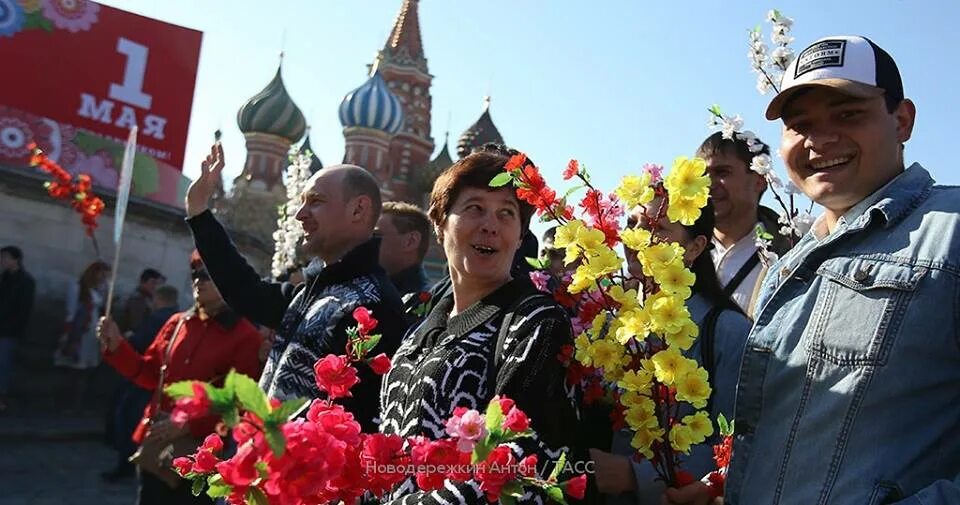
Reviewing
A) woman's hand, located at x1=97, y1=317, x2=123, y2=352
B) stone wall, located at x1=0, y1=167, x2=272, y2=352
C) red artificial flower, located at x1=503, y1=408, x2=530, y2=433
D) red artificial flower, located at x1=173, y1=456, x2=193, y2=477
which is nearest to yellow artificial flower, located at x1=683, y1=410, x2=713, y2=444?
red artificial flower, located at x1=503, y1=408, x2=530, y2=433

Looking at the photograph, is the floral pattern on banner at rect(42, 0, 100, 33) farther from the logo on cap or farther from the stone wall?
the logo on cap

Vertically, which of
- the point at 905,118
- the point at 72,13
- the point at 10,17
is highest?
the point at 72,13

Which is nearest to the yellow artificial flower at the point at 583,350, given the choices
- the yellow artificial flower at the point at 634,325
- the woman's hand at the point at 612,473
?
the yellow artificial flower at the point at 634,325

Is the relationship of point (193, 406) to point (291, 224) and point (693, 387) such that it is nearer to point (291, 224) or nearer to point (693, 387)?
point (693, 387)

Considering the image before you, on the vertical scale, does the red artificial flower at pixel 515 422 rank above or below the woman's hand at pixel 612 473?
above

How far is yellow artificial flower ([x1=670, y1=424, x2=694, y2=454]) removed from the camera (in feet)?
5.66

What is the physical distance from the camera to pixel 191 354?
14.6ft

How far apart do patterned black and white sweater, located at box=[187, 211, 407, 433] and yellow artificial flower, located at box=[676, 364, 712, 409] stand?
4.46 feet

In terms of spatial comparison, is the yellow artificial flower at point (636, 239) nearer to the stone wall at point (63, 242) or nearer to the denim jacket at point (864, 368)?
the denim jacket at point (864, 368)

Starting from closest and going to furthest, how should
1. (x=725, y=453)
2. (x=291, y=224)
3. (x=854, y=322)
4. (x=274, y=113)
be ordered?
(x=854, y=322)
(x=725, y=453)
(x=291, y=224)
(x=274, y=113)

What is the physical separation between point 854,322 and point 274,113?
109 feet

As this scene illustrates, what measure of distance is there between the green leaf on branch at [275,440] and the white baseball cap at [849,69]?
1301mm

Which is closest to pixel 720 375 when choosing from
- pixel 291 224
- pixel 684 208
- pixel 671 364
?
pixel 671 364

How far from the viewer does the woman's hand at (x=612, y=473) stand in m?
1.97
